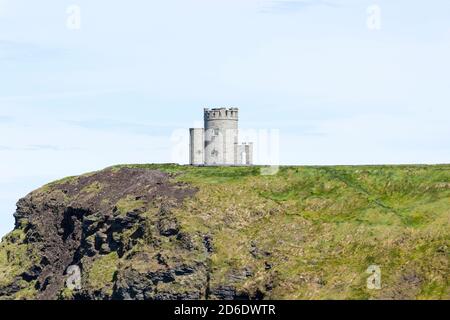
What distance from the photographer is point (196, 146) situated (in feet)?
538

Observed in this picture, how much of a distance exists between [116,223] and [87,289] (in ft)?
34.1

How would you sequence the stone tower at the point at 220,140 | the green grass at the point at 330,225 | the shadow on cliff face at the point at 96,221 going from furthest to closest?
the stone tower at the point at 220,140 < the shadow on cliff face at the point at 96,221 < the green grass at the point at 330,225

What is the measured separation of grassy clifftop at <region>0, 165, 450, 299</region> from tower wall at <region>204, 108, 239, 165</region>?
13.4 feet

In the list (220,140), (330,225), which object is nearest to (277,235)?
(330,225)

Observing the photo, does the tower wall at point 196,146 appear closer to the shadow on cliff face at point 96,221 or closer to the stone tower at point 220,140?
the stone tower at point 220,140

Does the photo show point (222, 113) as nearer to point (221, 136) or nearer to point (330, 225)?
point (221, 136)

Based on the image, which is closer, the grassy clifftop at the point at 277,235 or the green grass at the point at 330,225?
the green grass at the point at 330,225

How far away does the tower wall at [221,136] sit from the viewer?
162375 mm

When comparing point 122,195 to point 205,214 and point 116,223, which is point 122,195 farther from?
point 205,214

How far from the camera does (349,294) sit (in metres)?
127

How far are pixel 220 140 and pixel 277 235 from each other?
80.9 ft

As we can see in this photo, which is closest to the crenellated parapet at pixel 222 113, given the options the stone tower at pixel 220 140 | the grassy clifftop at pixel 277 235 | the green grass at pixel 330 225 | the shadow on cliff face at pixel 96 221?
the stone tower at pixel 220 140

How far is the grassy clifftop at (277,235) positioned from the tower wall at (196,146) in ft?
8.25
